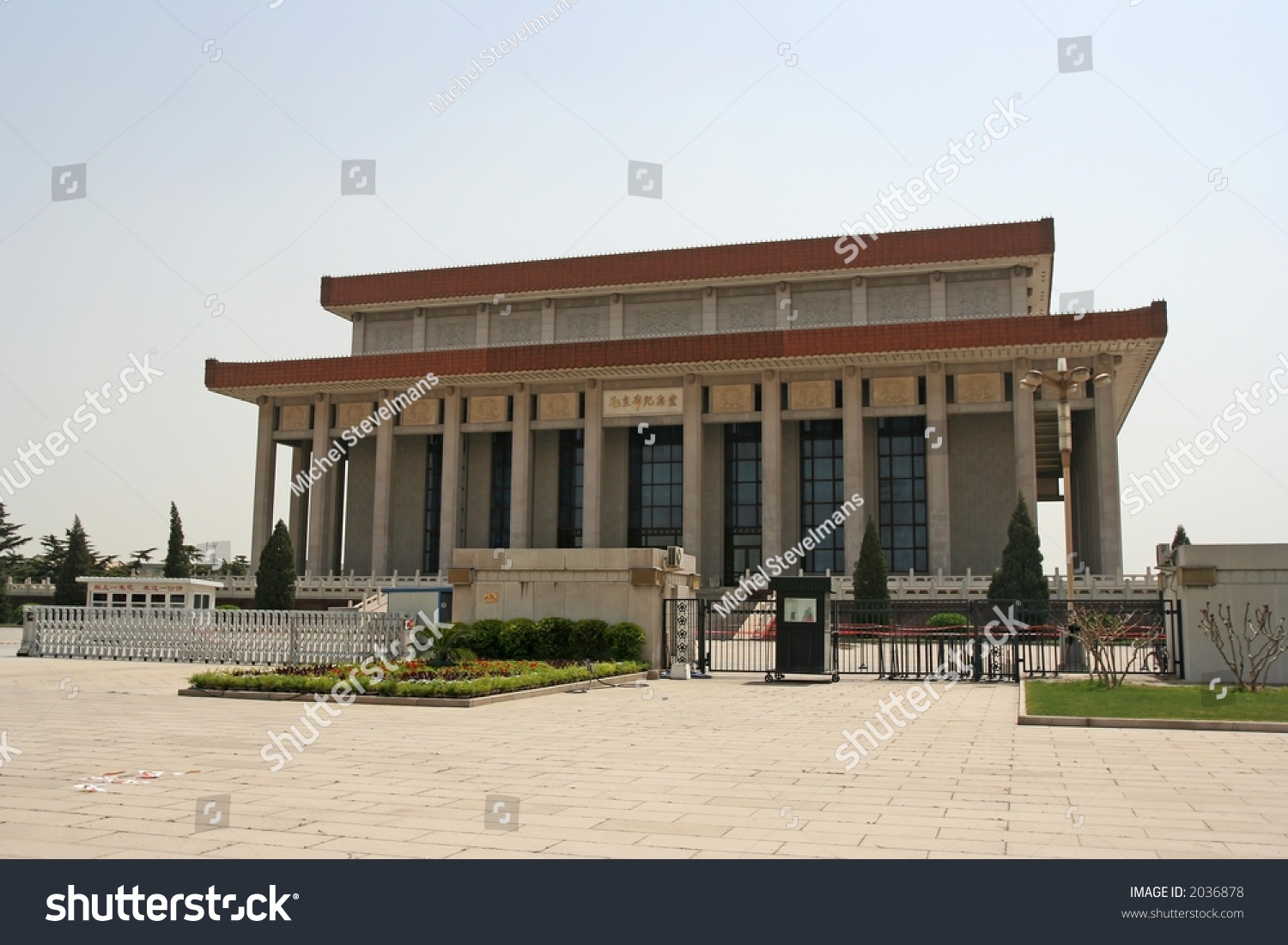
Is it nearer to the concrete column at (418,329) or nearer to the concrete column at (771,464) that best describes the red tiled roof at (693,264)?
the concrete column at (418,329)

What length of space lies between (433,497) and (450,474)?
5.09 m

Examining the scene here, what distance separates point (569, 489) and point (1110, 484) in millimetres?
25681

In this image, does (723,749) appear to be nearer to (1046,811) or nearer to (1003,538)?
(1046,811)

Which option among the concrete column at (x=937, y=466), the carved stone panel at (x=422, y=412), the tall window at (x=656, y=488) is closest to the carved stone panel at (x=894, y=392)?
the concrete column at (x=937, y=466)

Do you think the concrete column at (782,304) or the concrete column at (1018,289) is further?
the concrete column at (782,304)

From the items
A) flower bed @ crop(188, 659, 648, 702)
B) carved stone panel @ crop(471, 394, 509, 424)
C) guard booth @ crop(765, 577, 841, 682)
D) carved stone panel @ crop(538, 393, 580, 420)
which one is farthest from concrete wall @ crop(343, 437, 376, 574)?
guard booth @ crop(765, 577, 841, 682)

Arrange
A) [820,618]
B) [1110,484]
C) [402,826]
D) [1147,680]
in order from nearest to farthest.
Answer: [402,826] → [1147,680] → [820,618] → [1110,484]

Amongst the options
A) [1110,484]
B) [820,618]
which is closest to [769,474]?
[1110,484]

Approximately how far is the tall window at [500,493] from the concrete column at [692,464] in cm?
1058

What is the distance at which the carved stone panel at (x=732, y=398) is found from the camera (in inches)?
1983

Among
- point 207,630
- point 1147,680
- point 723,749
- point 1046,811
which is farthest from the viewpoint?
point 207,630

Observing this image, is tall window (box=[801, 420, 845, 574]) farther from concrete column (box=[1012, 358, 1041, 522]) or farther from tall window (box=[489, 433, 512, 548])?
tall window (box=[489, 433, 512, 548])

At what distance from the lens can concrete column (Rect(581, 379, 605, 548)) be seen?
5150 centimetres
